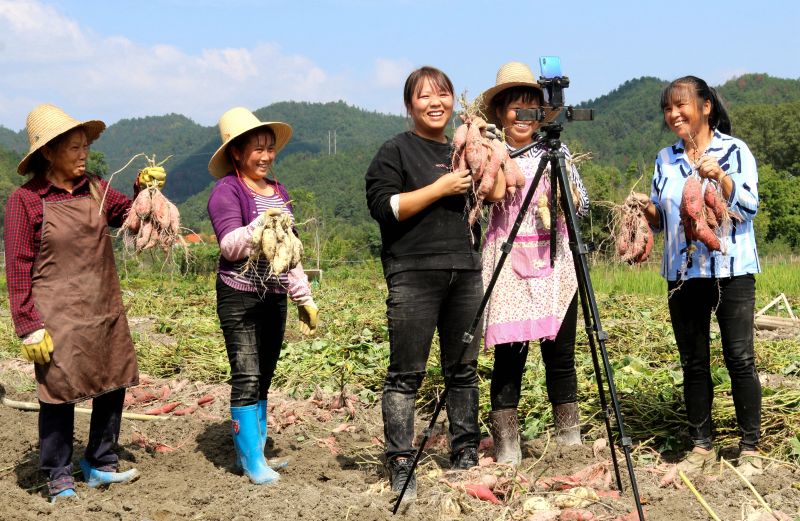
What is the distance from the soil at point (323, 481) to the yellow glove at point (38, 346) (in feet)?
2.07

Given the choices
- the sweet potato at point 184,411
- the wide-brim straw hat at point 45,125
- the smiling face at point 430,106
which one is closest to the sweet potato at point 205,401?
the sweet potato at point 184,411

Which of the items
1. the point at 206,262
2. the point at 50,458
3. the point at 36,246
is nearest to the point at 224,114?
the point at 36,246

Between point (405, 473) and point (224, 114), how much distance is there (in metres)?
1.84

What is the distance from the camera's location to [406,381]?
10.5 feet

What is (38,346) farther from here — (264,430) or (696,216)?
(696,216)

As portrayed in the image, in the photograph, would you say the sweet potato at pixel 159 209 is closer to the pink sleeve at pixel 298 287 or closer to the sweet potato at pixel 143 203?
the sweet potato at pixel 143 203

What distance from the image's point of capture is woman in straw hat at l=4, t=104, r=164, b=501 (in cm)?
317

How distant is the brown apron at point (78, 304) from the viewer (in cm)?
325

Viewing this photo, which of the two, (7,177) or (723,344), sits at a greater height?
(7,177)

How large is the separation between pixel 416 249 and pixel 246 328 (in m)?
0.90

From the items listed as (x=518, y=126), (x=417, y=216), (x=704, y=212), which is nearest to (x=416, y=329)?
(x=417, y=216)

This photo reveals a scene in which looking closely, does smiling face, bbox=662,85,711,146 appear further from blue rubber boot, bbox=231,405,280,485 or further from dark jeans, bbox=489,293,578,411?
blue rubber boot, bbox=231,405,280,485

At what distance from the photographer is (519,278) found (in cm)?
343

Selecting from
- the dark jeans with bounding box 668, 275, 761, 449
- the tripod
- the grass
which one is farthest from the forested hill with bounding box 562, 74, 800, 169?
the tripod
